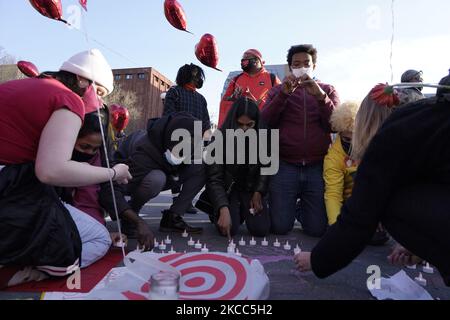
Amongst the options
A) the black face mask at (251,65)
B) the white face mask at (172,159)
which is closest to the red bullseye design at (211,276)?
the white face mask at (172,159)

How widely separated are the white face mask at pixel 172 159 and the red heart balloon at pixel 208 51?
2.32 meters

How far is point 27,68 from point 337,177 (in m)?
7.18

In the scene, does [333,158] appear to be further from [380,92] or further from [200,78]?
[200,78]

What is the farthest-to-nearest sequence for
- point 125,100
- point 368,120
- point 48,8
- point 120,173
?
point 125,100 → point 48,8 → point 368,120 → point 120,173

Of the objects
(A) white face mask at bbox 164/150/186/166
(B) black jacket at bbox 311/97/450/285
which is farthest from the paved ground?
(A) white face mask at bbox 164/150/186/166

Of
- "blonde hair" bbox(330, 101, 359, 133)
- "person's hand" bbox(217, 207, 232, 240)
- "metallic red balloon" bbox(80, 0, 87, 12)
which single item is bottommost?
"person's hand" bbox(217, 207, 232, 240)

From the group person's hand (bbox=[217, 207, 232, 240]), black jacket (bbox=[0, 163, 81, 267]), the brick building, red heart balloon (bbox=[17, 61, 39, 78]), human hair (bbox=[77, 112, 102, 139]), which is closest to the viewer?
black jacket (bbox=[0, 163, 81, 267])

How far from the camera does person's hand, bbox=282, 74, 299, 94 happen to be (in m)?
2.97

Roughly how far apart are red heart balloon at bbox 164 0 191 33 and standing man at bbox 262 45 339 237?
2.27m

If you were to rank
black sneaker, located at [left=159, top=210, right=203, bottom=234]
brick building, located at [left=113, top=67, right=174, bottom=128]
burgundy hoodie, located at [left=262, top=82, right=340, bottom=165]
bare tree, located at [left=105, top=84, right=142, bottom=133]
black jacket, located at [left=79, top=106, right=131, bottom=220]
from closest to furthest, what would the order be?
black jacket, located at [left=79, top=106, right=131, bottom=220]
black sneaker, located at [left=159, top=210, right=203, bottom=234]
burgundy hoodie, located at [left=262, top=82, right=340, bottom=165]
bare tree, located at [left=105, top=84, right=142, bottom=133]
brick building, located at [left=113, top=67, right=174, bottom=128]

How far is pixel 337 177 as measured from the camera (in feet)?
9.38

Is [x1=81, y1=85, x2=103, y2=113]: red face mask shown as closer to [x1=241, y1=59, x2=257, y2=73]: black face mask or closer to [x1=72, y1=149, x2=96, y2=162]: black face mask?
[x1=72, y1=149, x2=96, y2=162]: black face mask

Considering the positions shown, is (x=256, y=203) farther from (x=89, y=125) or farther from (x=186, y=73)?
(x=186, y=73)

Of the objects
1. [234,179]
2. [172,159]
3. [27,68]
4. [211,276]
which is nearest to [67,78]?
[172,159]
